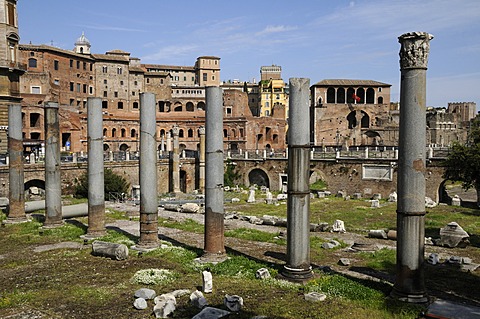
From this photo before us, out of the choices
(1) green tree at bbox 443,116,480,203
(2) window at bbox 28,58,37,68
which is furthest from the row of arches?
(1) green tree at bbox 443,116,480,203

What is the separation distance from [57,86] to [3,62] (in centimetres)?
2698

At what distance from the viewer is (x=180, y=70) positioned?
7475 cm

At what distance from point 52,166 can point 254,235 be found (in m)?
7.19

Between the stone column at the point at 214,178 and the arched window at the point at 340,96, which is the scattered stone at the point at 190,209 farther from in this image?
the arched window at the point at 340,96

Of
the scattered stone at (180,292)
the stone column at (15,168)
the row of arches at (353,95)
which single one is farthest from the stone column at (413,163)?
the row of arches at (353,95)

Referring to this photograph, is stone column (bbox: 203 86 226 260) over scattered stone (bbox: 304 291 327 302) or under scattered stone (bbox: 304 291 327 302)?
over

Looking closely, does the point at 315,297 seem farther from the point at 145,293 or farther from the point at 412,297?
the point at 145,293

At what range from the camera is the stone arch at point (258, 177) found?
35.5 metres

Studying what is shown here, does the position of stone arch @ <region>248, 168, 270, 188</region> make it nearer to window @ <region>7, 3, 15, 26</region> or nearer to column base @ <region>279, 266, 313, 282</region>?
window @ <region>7, 3, 15, 26</region>

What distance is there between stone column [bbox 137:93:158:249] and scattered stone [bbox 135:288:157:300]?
357 cm

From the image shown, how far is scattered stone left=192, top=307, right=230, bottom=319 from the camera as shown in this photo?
7007 mm

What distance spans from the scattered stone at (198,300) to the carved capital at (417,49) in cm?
534

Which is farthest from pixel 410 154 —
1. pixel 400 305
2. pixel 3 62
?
pixel 3 62

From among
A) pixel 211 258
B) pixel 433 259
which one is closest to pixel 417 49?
pixel 433 259
